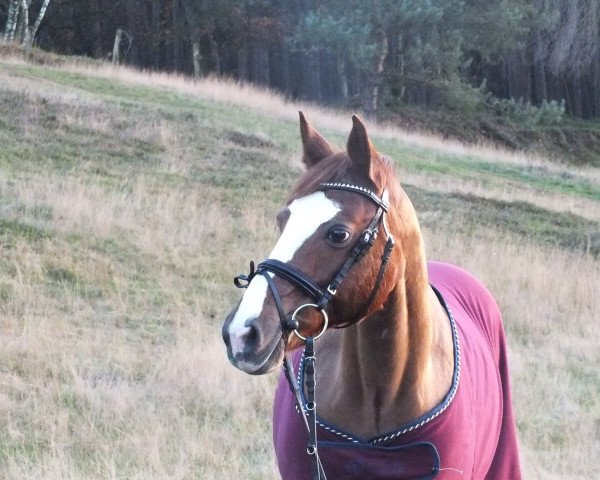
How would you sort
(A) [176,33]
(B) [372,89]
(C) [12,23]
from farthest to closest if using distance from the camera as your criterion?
1. (A) [176,33]
2. (B) [372,89]
3. (C) [12,23]

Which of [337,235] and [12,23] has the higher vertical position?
[12,23]

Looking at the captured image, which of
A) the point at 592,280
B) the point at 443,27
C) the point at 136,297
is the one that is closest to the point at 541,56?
the point at 443,27

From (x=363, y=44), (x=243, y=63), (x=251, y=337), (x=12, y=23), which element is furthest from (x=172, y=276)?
(x=243, y=63)

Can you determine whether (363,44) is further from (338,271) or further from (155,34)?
(338,271)

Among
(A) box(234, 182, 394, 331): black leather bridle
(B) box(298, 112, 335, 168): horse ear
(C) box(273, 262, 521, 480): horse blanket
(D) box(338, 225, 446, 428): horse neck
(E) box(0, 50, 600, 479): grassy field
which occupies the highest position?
(B) box(298, 112, 335, 168): horse ear

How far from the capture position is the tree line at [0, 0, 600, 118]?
26.2 m

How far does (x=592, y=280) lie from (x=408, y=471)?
6.13m

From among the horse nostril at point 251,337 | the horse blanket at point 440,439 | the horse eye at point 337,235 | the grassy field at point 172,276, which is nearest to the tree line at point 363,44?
the grassy field at point 172,276

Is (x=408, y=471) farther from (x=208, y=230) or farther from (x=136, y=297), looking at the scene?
(x=208, y=230)

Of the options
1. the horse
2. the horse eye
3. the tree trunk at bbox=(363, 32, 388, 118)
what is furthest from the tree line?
the horse eye

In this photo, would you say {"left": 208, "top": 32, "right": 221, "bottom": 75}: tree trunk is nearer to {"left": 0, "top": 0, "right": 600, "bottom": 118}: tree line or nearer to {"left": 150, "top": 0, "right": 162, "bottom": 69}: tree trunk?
{"left": 0, "top": 0, "right": 600, "bottom": 118}: tree line

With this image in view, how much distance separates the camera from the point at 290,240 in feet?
6.92

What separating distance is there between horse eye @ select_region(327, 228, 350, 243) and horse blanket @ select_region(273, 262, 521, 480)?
0.62m

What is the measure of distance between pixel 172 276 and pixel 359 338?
5.12m
